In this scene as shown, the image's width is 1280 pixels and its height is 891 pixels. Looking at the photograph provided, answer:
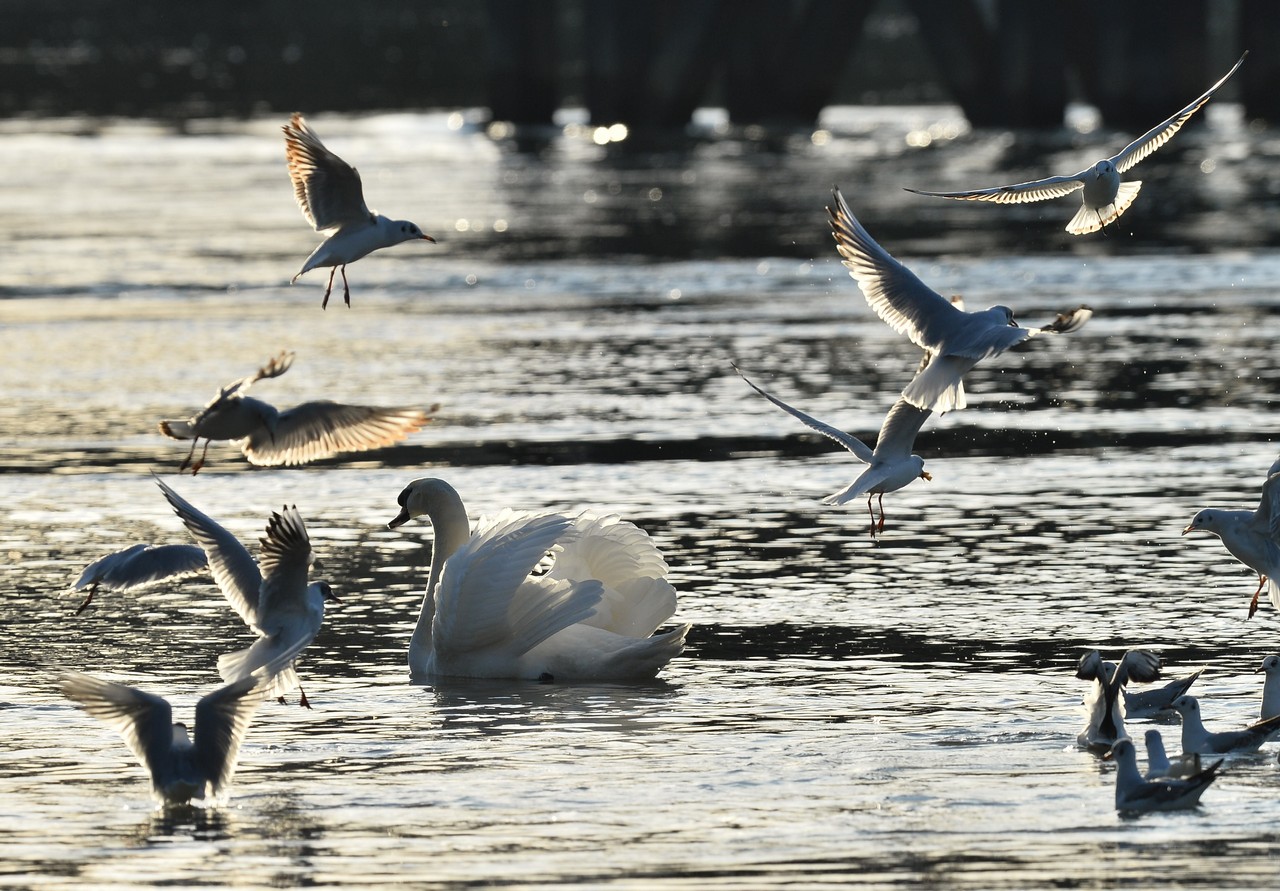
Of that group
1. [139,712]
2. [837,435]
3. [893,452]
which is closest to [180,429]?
[139,712]

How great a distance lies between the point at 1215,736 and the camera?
10469 millimetres

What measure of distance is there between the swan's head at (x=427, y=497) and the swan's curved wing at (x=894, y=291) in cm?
236

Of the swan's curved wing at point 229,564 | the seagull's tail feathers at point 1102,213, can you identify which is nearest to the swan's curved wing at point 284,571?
the swan's curved wing at point 229,564

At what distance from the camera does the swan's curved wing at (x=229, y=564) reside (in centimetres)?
1095

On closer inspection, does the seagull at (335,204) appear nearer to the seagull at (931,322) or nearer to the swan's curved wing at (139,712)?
the seagull at (931,322)

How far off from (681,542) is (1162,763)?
213 inches

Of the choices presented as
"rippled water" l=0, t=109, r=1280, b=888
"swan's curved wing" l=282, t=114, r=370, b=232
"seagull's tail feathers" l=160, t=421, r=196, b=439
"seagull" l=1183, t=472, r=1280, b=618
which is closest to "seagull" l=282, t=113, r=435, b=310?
"swan's curved wing" l=282, t=114, r=370, b=232

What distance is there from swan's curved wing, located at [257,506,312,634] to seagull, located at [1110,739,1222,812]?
340 cm

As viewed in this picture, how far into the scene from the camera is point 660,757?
10.6 m

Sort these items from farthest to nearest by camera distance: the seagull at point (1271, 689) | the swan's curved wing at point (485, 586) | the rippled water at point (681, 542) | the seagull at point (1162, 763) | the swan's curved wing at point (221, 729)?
the swan's curved wing at point (485, 586), the seagull at point (1271, 689), the seagull at point (1162, 763), the swan's curved wing at point (221, 729), the rippled water at point (681, 542)

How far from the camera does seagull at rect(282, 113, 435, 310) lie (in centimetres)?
1234

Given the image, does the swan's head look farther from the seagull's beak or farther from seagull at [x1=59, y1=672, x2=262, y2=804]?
seagull at [x1=59, y1=672, x2=262, y2=804]

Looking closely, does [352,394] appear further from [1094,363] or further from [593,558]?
[593,558]

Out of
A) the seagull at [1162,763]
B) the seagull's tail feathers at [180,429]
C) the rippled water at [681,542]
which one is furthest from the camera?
the seagull's tail feathers at [180,429]
